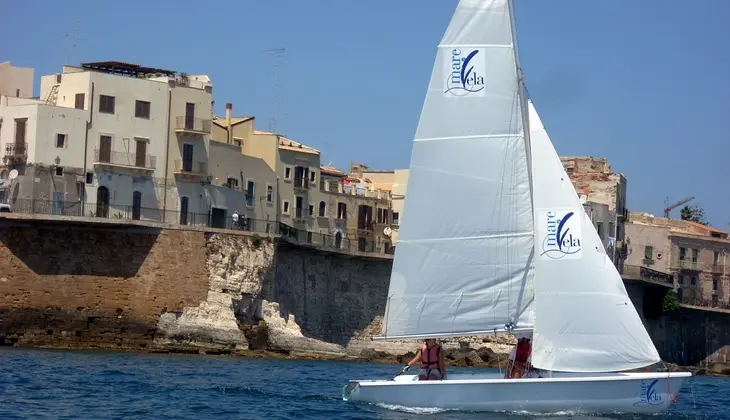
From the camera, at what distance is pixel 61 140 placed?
1978 inches

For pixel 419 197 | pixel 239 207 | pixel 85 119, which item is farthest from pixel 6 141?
pixel 419 197

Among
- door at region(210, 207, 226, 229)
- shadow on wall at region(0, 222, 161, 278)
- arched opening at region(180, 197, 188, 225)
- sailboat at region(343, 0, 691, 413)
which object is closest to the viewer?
sailboat at region(343, 0, 691, 413)

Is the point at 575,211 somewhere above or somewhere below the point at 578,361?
above

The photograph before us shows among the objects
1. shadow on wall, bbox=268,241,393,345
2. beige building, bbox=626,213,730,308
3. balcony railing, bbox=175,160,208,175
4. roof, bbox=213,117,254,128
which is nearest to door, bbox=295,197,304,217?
roof, bbox=213,117,254,128

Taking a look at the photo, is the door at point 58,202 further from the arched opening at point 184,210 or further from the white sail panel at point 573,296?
the white sail panel at point 573,296

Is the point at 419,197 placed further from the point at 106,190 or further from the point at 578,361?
the point at 106,190

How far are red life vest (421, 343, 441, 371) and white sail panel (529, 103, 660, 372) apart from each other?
1.74m

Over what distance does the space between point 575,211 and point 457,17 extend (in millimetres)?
4128

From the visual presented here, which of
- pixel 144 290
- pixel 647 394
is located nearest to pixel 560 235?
pixel 647 394

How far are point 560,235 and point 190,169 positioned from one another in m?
31.4

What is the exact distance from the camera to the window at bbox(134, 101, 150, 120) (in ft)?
173

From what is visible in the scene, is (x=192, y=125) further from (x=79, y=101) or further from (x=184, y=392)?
(x=184, y=392)

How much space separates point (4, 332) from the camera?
46375 millimetres

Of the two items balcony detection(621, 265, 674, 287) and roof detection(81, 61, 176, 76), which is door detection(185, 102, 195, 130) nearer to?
roof detection(81, 61, 176, 76)
